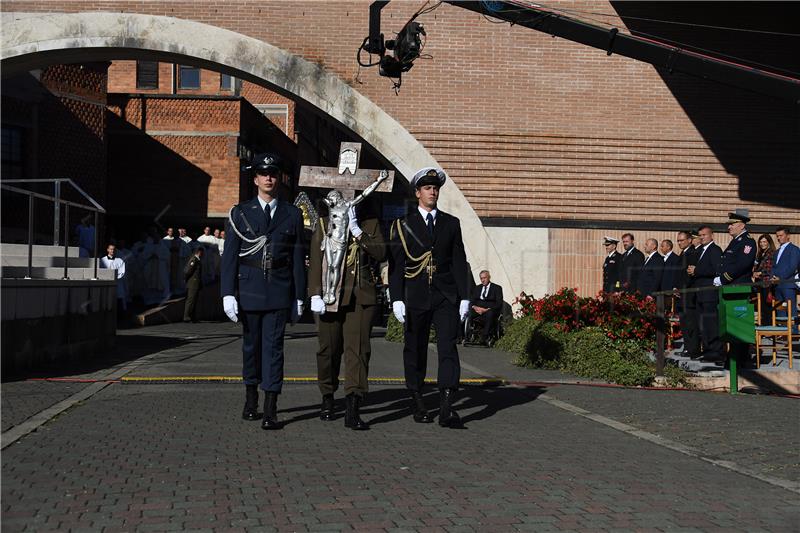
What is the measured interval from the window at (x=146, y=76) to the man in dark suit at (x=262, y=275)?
3954 centimetres

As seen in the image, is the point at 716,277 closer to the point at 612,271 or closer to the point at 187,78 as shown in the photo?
the point at 612,271

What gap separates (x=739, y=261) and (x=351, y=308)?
22.1ft

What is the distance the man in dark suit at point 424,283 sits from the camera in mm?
7973

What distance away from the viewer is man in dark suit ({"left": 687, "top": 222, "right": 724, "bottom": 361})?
1281 centimetres

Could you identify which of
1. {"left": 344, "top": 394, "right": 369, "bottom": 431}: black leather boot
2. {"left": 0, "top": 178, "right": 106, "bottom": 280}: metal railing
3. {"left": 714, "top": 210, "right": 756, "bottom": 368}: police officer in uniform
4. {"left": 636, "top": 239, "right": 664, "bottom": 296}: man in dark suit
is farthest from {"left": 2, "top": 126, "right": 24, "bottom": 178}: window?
{"left": 344, "top": 394, "right": 369, "bottom": 431}: black leather boot

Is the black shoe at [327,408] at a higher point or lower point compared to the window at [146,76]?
lower

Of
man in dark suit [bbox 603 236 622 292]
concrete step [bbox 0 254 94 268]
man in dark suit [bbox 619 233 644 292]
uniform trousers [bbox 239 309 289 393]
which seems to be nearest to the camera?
uniform trousers [bbox 239 309 289 393]

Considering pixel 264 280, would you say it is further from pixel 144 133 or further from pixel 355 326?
pixel 144 133

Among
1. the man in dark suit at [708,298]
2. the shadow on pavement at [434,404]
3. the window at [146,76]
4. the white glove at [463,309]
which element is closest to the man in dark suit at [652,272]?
the man in dark suit at [708,298]

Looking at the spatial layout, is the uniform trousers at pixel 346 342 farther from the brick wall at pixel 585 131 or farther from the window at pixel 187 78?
the window at pixel 187 78

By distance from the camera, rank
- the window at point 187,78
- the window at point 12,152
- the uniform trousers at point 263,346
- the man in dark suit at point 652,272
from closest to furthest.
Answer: the uniform trousers at point 263,346, the man in dark suit at point 652,272, the window at point 12,152, the window at point 187,78

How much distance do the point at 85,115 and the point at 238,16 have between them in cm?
1085

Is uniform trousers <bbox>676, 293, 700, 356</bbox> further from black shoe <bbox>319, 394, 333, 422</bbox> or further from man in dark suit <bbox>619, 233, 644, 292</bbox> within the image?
black shoe <bbox>319, 394, 333, 422</bbox>

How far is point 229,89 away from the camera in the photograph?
45.7 m
